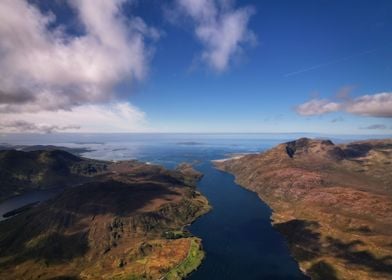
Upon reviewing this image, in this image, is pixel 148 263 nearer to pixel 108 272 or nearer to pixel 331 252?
pixel 108 272

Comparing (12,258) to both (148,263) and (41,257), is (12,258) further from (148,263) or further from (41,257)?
(148,263)

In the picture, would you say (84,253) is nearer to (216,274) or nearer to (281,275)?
(216,274)

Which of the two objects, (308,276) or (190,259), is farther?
(190,259)

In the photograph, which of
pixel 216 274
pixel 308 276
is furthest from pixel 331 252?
pixel 216 274

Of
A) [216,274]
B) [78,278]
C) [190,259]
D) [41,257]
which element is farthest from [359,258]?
[41,257]

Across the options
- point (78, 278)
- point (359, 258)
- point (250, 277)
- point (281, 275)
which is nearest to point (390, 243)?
point (359, 258)

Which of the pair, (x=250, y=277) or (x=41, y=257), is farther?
(x=41, y=257)

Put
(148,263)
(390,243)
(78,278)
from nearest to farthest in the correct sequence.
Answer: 1. (78,278)
2. (148,263)
3. (390,243)

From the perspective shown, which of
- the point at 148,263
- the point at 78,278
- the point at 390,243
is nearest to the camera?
the point at 78,278
